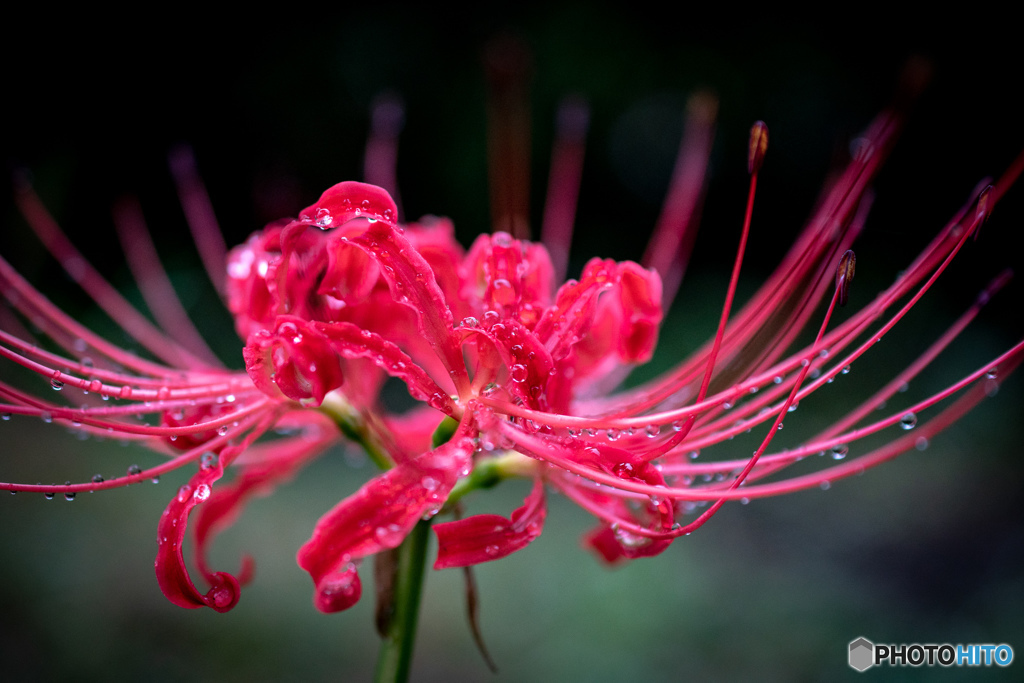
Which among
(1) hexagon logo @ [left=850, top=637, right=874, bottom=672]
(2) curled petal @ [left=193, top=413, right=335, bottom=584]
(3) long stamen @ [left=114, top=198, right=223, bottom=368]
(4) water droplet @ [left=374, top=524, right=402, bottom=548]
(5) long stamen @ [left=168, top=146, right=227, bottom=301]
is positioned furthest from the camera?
A: (5) long stamen @ [left=168, top=146, right=227, bottom=301]

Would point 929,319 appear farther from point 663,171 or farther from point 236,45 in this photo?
point 236,45

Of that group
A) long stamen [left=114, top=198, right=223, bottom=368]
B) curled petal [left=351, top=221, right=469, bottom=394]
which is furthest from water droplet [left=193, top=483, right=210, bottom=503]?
long stamen [left=114, top=198, right=223, bottom=368]

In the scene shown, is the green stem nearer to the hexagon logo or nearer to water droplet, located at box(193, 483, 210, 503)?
water droplet, located at box(193, 483, 210, 503)

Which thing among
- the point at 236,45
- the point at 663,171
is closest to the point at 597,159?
the point at 663,171

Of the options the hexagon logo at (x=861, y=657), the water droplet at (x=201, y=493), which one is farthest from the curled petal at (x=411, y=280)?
the hexagon logo at (x=861, y=657)

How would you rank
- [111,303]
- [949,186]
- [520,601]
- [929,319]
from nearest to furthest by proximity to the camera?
[111,303]
[520,601]
[949,186]
[929,319]

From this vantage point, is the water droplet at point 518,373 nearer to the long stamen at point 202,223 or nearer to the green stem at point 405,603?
the green stem at point 405,603
